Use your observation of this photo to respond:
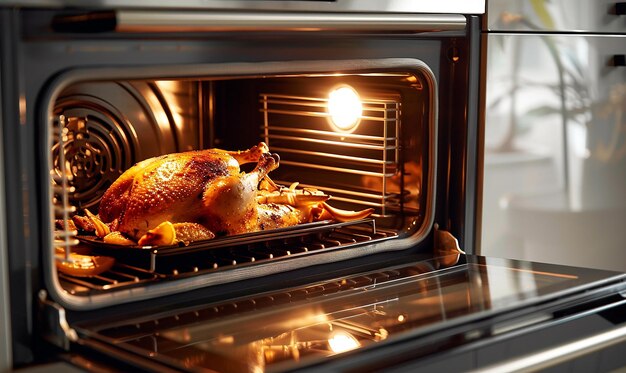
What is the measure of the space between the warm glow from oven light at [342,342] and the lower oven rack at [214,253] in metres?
0.28

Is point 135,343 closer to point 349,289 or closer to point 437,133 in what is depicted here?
point 349,289

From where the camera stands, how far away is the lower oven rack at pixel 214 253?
1.47m

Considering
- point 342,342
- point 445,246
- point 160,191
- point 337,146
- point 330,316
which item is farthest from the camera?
point 337,146

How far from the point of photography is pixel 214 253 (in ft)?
5.36

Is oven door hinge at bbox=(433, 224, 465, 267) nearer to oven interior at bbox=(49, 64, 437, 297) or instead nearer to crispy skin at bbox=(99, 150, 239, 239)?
oven interior at bbox=(49, 64, 437, 297)

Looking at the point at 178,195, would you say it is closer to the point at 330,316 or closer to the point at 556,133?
the point at 330,316

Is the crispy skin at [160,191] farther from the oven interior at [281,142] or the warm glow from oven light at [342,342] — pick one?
the warm glow from oven light at [342,342]

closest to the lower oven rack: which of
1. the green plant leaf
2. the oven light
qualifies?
the oven light

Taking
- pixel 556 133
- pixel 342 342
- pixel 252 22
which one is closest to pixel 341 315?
pixel 342 342

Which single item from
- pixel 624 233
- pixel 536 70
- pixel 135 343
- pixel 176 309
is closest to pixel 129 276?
pixel 176 309

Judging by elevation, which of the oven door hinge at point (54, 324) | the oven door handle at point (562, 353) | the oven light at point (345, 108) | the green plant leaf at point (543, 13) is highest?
the green plant leaf at point (543, 13)

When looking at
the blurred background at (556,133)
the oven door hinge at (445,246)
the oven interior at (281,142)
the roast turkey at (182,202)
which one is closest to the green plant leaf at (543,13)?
the blurred background at (556,133)

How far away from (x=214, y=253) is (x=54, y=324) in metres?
0.38

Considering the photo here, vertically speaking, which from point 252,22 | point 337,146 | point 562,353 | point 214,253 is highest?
point 252,22
